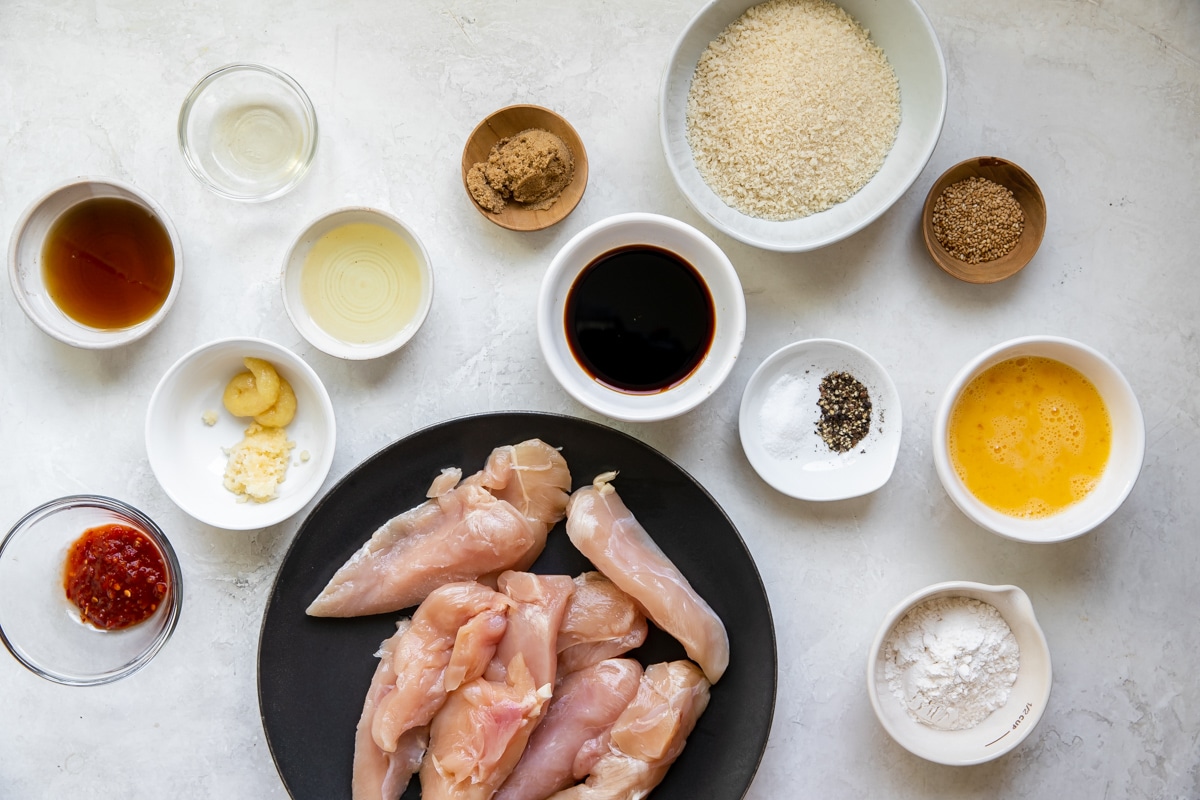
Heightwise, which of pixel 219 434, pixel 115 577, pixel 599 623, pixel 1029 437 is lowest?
Result: pixel 1029 437

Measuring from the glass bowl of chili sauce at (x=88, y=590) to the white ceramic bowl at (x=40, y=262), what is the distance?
410 mm

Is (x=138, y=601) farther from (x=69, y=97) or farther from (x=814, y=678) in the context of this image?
(x=814, y=678)

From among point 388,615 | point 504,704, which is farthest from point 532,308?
point 504,704

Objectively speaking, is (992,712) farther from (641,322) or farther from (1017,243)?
(641,322)

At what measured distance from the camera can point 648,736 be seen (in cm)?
185

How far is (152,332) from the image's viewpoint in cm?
212

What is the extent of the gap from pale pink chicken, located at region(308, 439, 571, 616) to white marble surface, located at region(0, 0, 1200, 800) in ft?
0.81

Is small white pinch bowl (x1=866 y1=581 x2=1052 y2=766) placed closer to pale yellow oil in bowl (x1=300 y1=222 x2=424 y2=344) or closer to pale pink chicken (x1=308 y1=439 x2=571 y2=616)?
pale pink chicken (x1=308 y1=439 x2=571 y2=616)

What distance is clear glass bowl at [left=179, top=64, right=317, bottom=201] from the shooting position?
6.84 feet

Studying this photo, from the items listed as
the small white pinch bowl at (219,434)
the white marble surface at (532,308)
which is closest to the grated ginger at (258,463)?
the small white pinch bowl at (219,434)

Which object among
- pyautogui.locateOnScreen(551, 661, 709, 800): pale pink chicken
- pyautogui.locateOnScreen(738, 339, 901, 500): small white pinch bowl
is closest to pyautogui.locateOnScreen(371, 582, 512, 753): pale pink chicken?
pyautogui.locateOnScreen(551, 661, 709, 800): pale pink chicken

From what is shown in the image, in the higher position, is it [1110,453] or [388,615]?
[388,615]

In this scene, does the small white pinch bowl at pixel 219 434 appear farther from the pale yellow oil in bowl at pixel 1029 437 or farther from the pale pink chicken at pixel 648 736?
the pale yellow oil in bowl at pixel 1029 437

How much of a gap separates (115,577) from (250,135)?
1.18 meters
